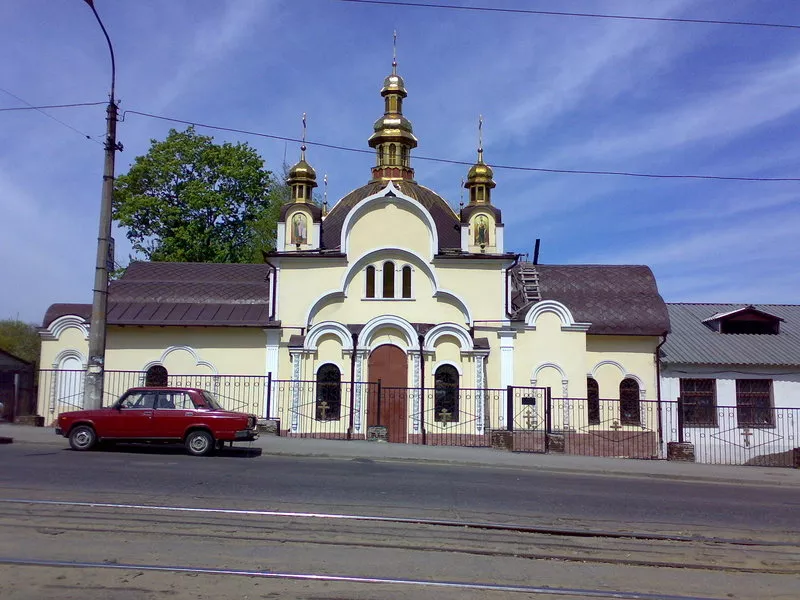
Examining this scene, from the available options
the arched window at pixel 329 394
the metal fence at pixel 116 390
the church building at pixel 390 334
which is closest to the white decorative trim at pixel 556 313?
the church building at pixel 390 334

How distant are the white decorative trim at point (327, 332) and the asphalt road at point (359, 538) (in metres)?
10.2

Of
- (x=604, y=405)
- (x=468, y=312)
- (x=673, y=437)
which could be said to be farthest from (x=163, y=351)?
(x=673, y=437)

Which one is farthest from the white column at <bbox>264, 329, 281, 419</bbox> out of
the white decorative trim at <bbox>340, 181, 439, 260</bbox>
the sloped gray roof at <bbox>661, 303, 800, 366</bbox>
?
the sloped gray roof at <bbox>661, 303, 800, 366</bbox>

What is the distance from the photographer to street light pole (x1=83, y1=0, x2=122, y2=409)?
15.6m

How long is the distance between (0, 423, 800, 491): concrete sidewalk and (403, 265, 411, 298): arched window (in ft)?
22.0

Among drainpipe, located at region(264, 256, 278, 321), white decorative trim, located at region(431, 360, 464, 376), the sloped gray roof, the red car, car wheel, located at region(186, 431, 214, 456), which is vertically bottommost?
car wheel, located at region(186, 431, 214, 456)

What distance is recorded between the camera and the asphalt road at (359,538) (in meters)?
6.20

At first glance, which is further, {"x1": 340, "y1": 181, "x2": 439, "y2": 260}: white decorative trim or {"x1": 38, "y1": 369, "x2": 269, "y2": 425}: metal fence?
{"x1": 340, "y1": 181, "x2": 439, "y2": 260}: white decorative trim

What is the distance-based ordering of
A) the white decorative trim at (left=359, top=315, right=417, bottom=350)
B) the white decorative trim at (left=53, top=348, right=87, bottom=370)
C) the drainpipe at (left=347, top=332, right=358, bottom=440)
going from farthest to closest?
the white decorative trim at (left=53, top=348, right=87, bottom=370)
the white decorative trim at (left=359, top=315, right=417, bottom=350)
the drainpipe at (left=347, top=332, right=358, bottom=440)

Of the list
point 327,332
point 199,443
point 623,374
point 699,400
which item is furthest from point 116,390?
point 699,400

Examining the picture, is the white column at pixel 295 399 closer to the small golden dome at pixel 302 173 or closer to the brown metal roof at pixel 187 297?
the brown metal roof at pixel 187 297

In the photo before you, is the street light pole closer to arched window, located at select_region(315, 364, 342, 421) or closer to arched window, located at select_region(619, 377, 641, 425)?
arched window, located at select_region(315, 364, 342, 421)

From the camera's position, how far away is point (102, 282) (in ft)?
52.5

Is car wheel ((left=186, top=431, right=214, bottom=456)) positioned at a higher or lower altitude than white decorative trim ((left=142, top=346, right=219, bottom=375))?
lower
